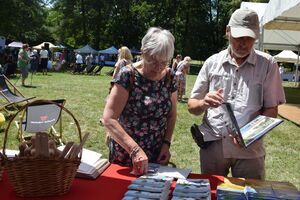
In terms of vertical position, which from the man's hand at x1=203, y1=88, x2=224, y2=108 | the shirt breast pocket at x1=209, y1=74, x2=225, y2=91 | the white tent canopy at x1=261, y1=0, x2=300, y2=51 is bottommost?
the man's hand at x1=203, y1=88, x2=224, y2=108

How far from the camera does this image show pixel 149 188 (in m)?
2.01

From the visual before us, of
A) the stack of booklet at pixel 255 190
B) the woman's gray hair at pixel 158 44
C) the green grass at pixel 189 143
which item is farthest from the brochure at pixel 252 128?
the green grass at pixel 189 143

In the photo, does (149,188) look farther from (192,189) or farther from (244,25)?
(244,25)

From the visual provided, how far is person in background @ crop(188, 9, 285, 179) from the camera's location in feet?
8.13

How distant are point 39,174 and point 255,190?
3.28 feet

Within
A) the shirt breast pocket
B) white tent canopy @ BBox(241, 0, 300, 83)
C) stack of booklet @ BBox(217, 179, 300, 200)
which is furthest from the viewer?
white tent canopy @ BBox(241, 0, 300, 83)

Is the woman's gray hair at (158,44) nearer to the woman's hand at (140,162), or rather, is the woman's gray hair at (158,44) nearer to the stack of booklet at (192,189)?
the woman's hand at (140,162)

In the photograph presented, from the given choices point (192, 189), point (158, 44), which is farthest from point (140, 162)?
point (158, 44)

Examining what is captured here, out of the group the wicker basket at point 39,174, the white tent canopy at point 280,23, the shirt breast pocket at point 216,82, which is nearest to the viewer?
the wicker basket at point 39,174

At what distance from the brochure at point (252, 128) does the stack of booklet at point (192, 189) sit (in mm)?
→ 279

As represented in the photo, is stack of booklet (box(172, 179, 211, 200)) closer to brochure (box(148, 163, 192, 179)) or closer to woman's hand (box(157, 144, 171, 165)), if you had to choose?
brochure (box(148, 163, 192, 179))

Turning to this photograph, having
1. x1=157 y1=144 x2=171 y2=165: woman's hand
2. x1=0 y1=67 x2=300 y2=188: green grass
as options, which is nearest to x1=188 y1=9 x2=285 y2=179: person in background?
x1=157 y1=144 x2=171 y2=165: woman's hand

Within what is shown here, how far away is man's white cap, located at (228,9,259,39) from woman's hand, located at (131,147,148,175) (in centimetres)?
81

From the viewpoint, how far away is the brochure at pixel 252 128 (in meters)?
2.21
